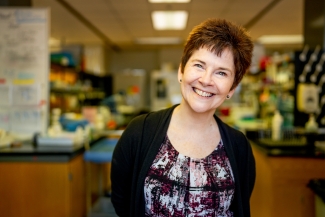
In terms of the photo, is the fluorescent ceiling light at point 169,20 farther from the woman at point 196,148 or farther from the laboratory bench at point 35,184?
the woman at point 196,148

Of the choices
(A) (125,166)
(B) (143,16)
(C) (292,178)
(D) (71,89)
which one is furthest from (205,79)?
(D) (71,89)

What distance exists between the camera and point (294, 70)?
4500 mm

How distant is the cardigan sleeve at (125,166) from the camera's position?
1561 mm

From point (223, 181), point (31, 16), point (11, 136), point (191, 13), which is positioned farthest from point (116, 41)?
point (223, 181)

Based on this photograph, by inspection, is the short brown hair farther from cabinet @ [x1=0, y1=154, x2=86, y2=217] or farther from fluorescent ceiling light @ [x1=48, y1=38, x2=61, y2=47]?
fluorescent ceiling light @ [x1=48, y1=38, x2=61, y2=47]

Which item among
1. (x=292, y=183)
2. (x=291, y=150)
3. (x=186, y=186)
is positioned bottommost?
(x=292, y=183)

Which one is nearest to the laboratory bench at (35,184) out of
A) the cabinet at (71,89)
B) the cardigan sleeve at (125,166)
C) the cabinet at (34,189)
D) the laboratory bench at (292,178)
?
the cabinet at (34,189)

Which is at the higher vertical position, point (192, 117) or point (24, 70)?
point (24, 70)

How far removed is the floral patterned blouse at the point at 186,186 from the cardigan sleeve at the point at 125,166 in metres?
0.13

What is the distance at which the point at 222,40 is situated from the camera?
145 cm

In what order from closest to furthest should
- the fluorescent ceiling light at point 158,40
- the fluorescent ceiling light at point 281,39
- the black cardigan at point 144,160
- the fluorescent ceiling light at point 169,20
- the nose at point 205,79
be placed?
the nose at point 205,79 → the black cardigan at point 144,160 → the fluorescent ceiling light at point 169,20 → the fluorescent ceiling light at point 281,39 → the fluorescent ceiling light at point 158,40

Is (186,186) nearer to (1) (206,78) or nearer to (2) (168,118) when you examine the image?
(2) (168,118)

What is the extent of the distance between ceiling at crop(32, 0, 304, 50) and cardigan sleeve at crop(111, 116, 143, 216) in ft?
15.8

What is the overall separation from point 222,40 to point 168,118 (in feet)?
1.39
